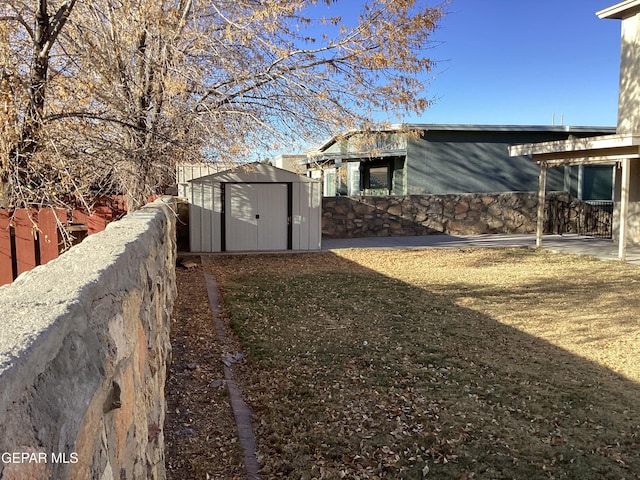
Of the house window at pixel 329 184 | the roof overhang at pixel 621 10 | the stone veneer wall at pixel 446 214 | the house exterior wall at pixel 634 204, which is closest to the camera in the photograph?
the roof overhang at pixel 621 10

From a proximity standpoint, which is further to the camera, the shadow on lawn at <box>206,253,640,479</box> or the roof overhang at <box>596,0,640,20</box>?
the roof overhang at <box>596,0,640,20</box>

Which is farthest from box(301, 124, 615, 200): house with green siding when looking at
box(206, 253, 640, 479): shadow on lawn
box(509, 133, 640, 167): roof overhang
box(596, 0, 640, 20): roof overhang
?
box(206, 253, 640, 479): shadow on lawn

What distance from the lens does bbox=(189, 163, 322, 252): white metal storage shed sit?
14594 millimetres

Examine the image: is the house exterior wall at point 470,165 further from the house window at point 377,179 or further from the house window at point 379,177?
the house window at point 379,177

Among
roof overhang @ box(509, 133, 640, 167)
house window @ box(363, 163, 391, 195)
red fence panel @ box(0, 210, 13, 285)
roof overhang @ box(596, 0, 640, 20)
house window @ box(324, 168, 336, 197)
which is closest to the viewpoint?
red fence panel @ box(0, 210, 13, 285)

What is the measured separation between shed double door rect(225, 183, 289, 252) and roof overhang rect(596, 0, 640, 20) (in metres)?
10.4

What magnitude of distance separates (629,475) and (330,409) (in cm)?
218

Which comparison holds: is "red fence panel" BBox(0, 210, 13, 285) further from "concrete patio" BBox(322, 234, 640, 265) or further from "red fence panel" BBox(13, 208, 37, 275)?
"concrete patio" BBox(322, 234, 640, 265)

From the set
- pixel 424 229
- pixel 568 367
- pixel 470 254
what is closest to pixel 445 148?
pixel 424 229

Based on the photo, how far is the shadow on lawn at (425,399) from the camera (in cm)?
366

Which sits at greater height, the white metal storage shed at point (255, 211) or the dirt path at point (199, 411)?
the white metal storage shed at point (255, 211)

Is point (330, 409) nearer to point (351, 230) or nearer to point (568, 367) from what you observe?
point (568, 367)

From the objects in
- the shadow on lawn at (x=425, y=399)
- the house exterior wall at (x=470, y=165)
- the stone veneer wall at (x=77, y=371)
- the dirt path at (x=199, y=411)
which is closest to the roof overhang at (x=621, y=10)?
the house exterior wall at (x=470, y=165)

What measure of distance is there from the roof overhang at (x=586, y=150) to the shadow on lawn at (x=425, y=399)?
23.0 ft
